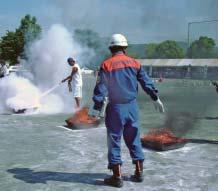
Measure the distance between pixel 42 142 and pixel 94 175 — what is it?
102 inches

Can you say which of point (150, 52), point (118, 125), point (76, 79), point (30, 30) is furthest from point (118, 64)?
point (150, 52)

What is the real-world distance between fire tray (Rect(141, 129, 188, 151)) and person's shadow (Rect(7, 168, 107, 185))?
5.51ft

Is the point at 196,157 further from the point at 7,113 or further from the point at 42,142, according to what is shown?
the point at 7,113

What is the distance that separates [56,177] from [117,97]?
1364 millimetres

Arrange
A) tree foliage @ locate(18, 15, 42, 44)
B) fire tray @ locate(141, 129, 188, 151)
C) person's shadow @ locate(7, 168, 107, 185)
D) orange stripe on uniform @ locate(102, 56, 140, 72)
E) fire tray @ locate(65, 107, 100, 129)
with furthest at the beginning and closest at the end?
tree foliage @ locate(18, 15, 42, 44) < fire tray @ locate(65, 107, 100, 129) < fire tray @ locate(141, 129, 188, 151) < person's shadow @ locate(7, 168, 107, 185) < orange stripe on uniform @ locate(102, 56, 140, 72)

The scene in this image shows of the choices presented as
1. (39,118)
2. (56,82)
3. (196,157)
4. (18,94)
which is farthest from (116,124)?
(56,82)

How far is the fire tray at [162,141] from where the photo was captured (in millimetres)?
7359

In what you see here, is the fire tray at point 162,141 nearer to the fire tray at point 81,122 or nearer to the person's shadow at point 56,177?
the person's shadow at point 56,177

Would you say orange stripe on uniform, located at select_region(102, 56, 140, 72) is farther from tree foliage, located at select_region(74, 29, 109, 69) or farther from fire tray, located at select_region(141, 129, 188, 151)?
tree foliage, located at select_region(74, 29, 109, 69)

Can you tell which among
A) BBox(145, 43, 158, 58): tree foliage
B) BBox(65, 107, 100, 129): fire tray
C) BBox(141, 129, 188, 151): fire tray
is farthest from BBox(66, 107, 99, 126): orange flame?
BBox(145, 43, 158, 58): tree foliage

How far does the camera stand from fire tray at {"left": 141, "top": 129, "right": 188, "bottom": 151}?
736 centimetres

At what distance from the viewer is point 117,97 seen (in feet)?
17.9

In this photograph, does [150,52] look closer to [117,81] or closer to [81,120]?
[81,120]

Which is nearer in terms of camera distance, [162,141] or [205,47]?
[162,141]
